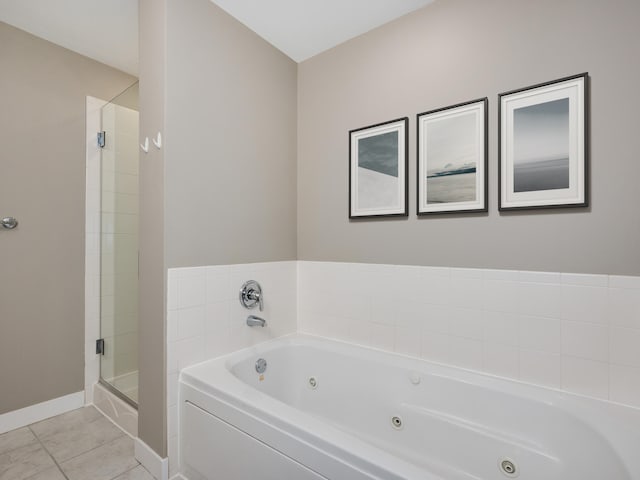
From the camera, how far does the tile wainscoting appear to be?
1324 mm

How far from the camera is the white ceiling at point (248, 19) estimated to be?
1807mm

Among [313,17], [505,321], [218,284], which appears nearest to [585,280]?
[505,321]

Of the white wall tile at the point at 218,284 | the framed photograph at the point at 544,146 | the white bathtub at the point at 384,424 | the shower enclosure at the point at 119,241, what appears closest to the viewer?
the white bathtub at the point at 384,424

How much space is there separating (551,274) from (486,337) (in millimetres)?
427

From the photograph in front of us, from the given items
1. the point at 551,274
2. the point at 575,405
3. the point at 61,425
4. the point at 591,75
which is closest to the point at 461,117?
the point at 591,75

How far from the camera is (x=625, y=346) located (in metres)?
1.29

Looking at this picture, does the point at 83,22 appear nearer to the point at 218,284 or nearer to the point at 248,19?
the point at 248,19

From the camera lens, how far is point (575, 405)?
1.29m

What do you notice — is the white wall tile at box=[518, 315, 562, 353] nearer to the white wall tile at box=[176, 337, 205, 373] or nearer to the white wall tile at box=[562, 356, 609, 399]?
the white wall tile at box=[562, 356, 609, 399]

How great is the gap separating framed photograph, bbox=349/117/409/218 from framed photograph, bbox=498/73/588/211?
1.67 feet

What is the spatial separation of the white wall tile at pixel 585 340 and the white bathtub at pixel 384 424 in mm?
187

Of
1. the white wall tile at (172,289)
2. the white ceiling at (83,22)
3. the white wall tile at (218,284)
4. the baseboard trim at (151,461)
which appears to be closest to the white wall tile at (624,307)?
the white wall tile at (218,284)

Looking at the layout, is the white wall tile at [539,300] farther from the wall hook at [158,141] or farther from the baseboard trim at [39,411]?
the baseboard trim at [39,411]

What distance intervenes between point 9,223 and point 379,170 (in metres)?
2.30
